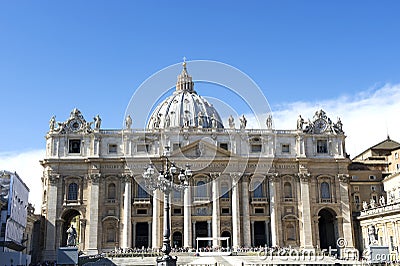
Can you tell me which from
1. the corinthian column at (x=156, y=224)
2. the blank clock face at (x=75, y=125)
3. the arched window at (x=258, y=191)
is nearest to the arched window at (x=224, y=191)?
the arched window at (x=258, y=191)

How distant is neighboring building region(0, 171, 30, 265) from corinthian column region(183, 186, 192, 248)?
21.1 meters

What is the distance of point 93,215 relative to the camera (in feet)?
227

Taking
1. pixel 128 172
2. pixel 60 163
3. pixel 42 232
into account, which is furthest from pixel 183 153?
pixel 42 232

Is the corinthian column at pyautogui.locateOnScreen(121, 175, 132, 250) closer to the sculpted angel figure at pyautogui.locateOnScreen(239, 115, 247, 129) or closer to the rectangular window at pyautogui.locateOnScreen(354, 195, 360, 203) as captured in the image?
the sculpted angel figure at pyautogui.locateOnScreen(239, 115, 247, 129)

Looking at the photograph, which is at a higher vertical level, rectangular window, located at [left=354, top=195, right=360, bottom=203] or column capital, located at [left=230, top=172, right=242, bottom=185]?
column capital, located at [left=230, top=172, right=242, bottom=185]

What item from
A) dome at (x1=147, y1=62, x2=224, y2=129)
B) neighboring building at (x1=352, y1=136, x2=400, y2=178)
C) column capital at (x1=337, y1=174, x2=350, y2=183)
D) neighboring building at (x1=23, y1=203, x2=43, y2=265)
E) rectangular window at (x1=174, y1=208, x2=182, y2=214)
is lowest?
neighboring building at (x1=23, y1=203, x2=43, y2=265)

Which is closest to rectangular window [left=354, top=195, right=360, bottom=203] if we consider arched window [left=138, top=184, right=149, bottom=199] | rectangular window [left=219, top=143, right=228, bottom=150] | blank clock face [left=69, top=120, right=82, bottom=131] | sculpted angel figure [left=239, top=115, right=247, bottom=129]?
sculpted angel figure [left=239, top=115, right=247, bottom=129]

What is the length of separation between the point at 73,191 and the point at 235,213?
76.4 feet

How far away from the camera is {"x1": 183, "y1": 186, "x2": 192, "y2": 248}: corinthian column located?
68688mm

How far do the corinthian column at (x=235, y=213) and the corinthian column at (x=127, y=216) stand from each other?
14.4 metres

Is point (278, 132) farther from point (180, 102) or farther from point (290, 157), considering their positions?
point (180, 102)

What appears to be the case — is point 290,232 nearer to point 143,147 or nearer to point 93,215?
point 143,147

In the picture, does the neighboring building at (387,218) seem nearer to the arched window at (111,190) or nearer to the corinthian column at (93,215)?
the arched window at (111,190)

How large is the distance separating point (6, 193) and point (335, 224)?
45137 millimetres
